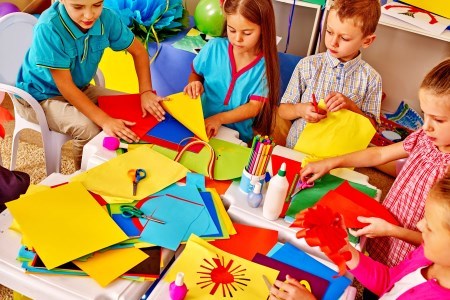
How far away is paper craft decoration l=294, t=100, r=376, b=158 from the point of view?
1.47m

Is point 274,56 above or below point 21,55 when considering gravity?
above

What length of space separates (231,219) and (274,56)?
67 centimetres

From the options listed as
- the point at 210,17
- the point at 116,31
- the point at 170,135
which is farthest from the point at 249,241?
the point at 210,17

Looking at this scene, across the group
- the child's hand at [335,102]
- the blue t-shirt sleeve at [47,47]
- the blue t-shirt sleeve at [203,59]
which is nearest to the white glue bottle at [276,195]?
the child's hand at [335,102]

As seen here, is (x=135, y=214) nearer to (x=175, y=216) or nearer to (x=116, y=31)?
(x=175, y=216)

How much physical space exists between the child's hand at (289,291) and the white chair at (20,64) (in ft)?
3.37

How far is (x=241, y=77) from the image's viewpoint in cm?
170

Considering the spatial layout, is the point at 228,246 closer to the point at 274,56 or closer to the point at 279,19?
the point at 274,56

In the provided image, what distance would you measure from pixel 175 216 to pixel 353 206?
453mm

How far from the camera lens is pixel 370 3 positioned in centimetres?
157

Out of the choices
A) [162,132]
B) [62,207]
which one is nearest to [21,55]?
[162,132]

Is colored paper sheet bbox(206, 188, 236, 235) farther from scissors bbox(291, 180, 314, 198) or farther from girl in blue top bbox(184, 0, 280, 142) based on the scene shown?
girl in blue top bbox(184, 0, 280, 142)

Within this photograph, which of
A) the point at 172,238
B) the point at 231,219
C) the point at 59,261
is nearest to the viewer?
the point at 59,261

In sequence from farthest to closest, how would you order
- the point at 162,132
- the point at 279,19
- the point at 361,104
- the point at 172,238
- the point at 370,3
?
the point at 279,19 → the point at 361,104 → the point at 370,3 → the point at 162,132 → the point at 172,238
